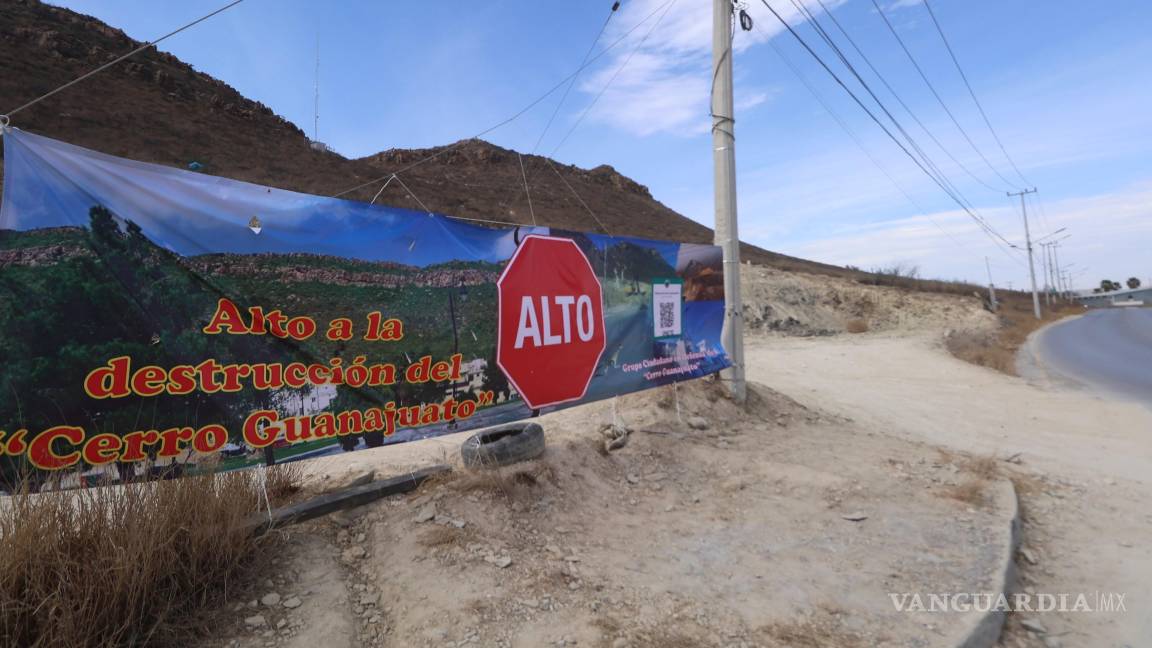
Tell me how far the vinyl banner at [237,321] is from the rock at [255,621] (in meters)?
0.91

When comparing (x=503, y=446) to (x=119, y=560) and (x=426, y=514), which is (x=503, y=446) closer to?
(x=426, y=514)

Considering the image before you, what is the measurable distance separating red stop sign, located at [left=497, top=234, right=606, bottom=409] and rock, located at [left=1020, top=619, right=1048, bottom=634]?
350cm

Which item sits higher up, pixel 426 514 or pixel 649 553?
pixel 426 514

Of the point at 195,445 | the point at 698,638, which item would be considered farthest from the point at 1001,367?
the point at 195,445

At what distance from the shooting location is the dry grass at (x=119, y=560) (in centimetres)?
209

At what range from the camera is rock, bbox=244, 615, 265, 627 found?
2.50 meters

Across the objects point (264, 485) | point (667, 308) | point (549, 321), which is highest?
point (667, 308)

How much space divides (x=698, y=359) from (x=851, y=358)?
401 inches

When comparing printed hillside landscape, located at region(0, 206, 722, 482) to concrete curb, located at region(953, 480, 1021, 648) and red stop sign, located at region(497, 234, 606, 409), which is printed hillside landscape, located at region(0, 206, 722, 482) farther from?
concrete curb, located at region(953, 480, 1021, 648)

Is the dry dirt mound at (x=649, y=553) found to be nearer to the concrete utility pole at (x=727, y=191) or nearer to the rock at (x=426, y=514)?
the rock at (x=426, y=514)

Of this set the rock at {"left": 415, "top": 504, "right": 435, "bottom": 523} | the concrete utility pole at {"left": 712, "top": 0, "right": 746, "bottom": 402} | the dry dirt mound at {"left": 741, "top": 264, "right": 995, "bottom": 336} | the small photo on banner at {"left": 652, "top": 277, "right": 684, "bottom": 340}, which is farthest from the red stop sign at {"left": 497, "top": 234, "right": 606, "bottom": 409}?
the dry dirt mound at {"left": 741, "top": 264, "right": 995, "bottom": 336}

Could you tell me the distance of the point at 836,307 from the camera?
26000mm

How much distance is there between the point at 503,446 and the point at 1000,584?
338 cm

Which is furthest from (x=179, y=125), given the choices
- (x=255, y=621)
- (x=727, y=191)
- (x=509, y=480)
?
(x=255, y=621)
